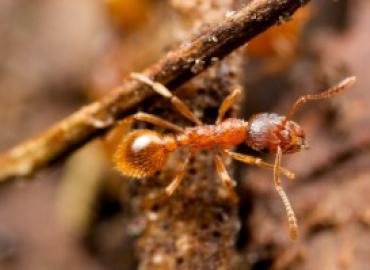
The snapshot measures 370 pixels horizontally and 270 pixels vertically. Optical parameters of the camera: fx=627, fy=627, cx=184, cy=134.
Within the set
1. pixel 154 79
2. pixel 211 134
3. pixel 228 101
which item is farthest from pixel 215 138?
pixel 154 79

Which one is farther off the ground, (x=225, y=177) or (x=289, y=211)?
(x=225, y=177)

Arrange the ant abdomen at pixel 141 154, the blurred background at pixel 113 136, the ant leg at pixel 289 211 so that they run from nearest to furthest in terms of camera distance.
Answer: the ant leg at pixel 289 211
the ant abdomen at pixel 141 154
the blurred background at pixel 113 136

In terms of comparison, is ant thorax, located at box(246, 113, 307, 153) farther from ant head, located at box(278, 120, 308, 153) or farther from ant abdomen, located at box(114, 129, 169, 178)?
ant abdomen, located at box(114, 129, 169, 178)

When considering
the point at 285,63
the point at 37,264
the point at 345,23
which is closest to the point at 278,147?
the point at 285,63

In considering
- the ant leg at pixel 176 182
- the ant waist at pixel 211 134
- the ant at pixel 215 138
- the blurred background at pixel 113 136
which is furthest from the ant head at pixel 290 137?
the ant leg at pixel 176 182

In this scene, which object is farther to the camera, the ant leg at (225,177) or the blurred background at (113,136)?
the blurred background at (113,136)

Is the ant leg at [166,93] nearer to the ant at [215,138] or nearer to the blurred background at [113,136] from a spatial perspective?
the ant at [215,138]

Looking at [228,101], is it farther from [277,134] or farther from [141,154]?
[141,154]

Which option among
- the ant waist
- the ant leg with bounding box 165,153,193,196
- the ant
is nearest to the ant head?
the ant
